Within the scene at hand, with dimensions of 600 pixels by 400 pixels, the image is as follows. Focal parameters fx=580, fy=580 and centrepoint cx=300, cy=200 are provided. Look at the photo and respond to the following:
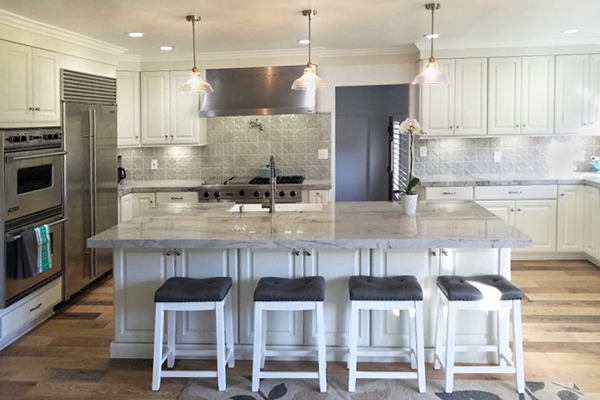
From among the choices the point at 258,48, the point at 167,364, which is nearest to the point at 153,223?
the point at 167,364

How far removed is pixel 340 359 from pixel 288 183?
9.07ft

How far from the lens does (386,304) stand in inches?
122

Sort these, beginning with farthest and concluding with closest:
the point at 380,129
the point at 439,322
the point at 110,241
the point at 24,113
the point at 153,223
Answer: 1. the point at 380,129
2. the point at 24,113
3. the point at 153,223
4. the point at 439,322
5. the point at 110,241

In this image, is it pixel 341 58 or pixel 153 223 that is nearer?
pixel 153 223

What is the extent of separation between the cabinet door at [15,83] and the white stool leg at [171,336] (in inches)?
72.2

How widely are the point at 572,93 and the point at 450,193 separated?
163 cm

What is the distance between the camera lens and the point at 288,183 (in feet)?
19.9

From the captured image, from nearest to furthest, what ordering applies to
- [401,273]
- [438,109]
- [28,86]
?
[401,273], [28,86], [438,109]

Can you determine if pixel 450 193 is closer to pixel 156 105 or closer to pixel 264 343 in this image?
pixel 264 343

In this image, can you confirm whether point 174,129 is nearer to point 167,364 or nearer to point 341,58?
point 341,58

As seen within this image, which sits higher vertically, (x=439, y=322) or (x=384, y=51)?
(x=384, y=51)

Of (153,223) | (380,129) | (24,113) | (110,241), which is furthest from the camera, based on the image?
(380,129)

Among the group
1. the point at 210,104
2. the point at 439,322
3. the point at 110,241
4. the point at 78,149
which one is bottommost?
the point at 439,322

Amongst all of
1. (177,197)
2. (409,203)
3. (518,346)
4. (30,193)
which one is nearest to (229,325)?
(409,203)
